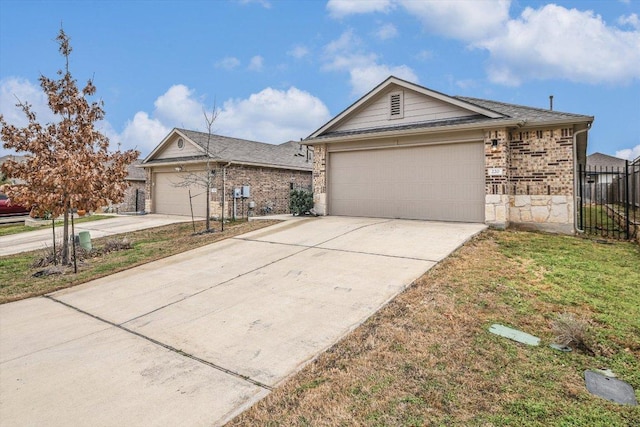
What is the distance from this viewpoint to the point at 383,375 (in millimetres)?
3098

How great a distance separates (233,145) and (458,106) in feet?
42.1

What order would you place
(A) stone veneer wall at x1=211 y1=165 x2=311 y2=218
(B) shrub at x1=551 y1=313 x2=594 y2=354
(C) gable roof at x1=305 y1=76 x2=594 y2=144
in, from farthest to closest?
(A) stone veneer wall at x1=211 y1=165 x2=311 y2=218 → (C) gable roof at x1=305 y1=76 x2=594 y2=144 → (B) shrub at x1=551 y1=313 x2=594 y2=354

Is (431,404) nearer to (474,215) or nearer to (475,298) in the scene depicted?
(475,298)

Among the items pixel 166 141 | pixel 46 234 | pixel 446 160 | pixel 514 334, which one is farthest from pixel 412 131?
pixel 46 234

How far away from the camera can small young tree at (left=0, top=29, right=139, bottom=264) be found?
25.6 ft

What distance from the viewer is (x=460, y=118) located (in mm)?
10750

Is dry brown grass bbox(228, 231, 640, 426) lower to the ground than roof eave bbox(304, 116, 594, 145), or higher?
lower

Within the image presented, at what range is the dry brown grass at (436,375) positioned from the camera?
8.44ft

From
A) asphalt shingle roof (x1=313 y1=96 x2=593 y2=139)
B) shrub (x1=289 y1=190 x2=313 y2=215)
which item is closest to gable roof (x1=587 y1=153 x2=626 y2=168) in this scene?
asphalt shingle roof (x1=313 y1=96 x2=593 y2=139)

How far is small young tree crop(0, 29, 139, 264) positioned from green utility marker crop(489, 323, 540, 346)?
8.51 m

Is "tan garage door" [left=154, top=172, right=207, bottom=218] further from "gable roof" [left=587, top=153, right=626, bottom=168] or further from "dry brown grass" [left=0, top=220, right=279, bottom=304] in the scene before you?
"gable roof" [left=587, top=153, right=626, bottom=168]

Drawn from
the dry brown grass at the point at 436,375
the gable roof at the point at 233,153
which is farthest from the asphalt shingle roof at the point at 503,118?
the gable roof at the point at 233,153

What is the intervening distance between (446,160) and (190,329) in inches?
363

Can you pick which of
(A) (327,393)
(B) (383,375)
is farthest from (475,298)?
(A) (327,393)
